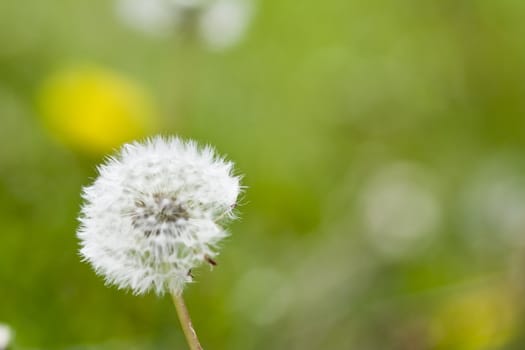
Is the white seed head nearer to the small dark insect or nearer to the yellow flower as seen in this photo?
the small dark insect

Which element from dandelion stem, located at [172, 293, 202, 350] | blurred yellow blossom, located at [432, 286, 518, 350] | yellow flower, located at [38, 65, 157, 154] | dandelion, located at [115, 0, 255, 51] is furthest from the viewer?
dandelion, located at [115, 0, 255, 51]

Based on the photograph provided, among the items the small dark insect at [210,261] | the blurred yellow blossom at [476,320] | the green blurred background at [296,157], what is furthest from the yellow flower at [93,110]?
the small dark insect at [210,261]

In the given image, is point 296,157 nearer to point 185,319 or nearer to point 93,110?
point 93,110

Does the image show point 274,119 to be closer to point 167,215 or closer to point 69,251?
point 69,251

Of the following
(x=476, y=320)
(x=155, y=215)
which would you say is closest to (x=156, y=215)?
(x=155, y=215)

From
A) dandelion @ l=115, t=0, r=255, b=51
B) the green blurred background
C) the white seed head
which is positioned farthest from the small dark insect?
dandelion @ l=115, t=0, r=255, b=51

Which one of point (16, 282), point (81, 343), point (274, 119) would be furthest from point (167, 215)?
point (274, 119)
